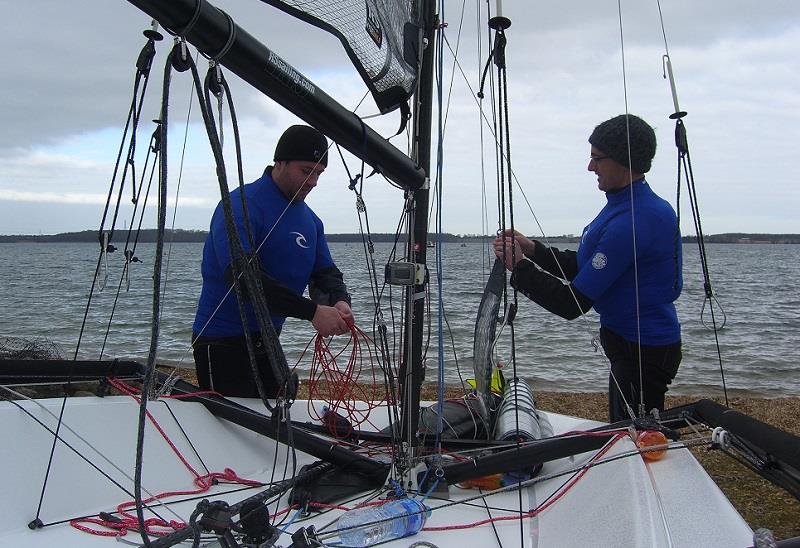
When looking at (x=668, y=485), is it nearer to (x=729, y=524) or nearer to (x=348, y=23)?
(x=729, y=524)

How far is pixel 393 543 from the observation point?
6.37 feet

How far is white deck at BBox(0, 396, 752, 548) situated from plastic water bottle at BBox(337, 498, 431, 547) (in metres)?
0.05

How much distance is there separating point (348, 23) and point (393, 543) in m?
1.68

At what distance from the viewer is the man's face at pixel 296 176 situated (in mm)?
2977

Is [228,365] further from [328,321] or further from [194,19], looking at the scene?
[194,19]

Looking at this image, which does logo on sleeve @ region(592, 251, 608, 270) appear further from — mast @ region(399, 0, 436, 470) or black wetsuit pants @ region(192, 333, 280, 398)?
black wetsuit pants @ region(192, 333, 280, 398)

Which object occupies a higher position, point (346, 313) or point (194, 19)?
point (194, 19)

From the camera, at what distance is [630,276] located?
269 cm

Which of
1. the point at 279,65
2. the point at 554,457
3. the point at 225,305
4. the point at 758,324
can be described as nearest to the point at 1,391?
the point at 225,305

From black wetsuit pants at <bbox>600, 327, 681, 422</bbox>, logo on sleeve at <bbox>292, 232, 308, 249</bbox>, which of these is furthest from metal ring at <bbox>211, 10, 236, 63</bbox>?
black wetsuit pants at <bbox>600, 327, 681, 422</bbox>

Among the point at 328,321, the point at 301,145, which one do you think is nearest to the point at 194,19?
the point at 328,321

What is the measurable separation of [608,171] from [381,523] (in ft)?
5.94

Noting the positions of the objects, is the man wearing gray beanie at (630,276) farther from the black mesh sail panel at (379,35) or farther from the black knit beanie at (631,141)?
the black mesh sail panel at (379,35)

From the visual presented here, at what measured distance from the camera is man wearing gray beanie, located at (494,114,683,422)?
2.61 metres
